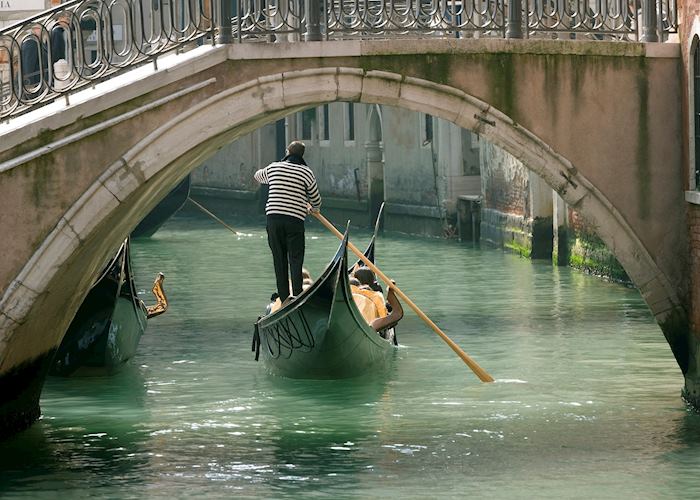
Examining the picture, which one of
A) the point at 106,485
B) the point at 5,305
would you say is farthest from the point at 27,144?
the point at 106,485

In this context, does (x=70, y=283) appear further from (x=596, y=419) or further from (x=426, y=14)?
(x=596, y=419)

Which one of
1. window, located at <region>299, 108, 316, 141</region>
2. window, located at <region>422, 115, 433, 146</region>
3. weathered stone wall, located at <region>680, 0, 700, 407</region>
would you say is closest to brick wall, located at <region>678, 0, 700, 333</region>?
weathered stone wall, located at <region>680, 0, 700, 407</region>

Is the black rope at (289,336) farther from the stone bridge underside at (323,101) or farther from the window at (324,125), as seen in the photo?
the window at (324,125)

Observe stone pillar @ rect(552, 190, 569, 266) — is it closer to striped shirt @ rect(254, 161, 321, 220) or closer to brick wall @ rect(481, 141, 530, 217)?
brick wall @ rect(481, 141, 530, 217)

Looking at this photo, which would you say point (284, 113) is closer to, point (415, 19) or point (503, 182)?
point (415, 19)

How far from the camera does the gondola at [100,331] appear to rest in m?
9.02

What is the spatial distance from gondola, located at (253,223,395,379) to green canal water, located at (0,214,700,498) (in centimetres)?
10

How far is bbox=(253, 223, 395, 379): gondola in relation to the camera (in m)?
8.45

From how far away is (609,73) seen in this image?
6.98 meters

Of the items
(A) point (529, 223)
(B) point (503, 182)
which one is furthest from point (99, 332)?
(B) point (503, 182)

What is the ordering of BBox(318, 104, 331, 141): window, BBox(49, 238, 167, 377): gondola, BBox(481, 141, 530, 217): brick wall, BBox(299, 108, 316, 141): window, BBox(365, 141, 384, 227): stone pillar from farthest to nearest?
BBox(299, 108, 316, 141): window, BBox(318, 104, 331, 141): window, BBox(365, 141, 384, 227): stone pillar, BBox(481, 141, 530, 217): brick wall, BBox(49, 238, 167, 377): gondola

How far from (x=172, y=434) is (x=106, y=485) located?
0.99 meters

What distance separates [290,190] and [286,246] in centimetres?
28

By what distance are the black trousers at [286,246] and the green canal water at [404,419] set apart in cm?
51
